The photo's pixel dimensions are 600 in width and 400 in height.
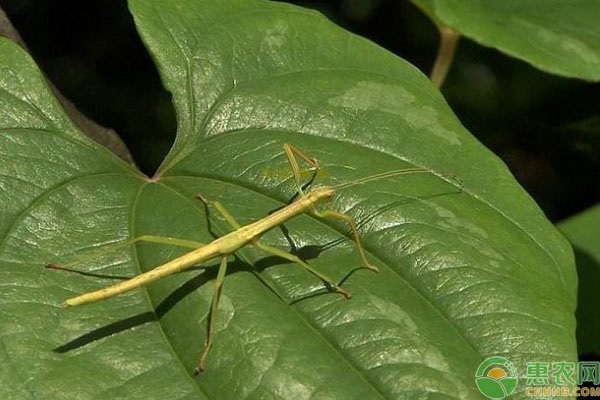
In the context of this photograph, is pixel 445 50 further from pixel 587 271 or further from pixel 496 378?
pixel 496 378

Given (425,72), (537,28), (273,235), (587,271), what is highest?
(537,28)

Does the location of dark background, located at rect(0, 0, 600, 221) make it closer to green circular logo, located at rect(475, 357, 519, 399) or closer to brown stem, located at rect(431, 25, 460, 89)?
brown stem, located at rect(431, 25, 460, 89)

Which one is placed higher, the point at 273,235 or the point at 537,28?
the point at 537,28

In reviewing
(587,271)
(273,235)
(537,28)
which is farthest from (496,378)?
(587,271)

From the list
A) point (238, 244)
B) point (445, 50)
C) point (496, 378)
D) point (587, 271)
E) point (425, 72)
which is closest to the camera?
point (496, 378)

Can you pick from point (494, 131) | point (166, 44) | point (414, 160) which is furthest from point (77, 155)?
point (494, 131)

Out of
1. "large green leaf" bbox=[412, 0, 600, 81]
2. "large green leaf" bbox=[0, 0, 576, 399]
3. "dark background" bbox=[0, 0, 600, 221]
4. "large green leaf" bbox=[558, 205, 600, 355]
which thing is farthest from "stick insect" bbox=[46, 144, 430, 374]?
"dark background" bbox=[0, 0, 600, 221]

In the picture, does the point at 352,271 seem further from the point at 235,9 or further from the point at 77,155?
the point at 235,9

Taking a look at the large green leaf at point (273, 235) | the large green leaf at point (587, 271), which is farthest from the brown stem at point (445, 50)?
the large green leaf at point (587, 271)
